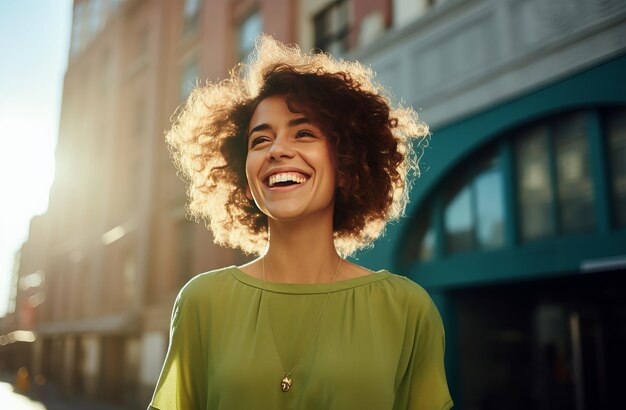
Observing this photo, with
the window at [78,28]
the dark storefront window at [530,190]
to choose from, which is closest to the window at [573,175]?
the dark storefront window at [530,190]

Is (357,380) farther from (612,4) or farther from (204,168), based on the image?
(612,4)

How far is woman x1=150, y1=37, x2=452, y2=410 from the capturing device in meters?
1.71

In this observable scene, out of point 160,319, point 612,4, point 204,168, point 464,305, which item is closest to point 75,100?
point 160,319

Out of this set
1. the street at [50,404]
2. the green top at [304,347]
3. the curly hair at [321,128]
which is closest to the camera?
the green top at [304,347]

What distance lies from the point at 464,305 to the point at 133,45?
17.7 metres

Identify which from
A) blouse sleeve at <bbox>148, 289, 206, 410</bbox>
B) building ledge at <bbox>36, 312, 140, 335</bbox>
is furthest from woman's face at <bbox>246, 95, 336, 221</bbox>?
building ledge at <bbox>36, 312, 140, 335</bbox>

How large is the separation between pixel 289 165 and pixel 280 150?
2.0 inches

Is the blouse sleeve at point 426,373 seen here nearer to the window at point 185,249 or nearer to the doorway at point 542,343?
the doorway at point 542,343

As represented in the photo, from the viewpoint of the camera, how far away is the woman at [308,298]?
67.2 inches

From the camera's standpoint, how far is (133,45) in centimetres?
2277

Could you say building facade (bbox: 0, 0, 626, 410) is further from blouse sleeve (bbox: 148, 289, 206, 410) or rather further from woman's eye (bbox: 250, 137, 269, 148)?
blouse sleeve (bbox: 148, 289, 206, 410)

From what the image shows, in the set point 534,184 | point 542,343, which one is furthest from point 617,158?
point 542,343

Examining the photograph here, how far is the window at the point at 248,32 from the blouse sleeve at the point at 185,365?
12.8 metres

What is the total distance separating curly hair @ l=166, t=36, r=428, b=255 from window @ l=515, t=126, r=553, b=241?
215 inches
